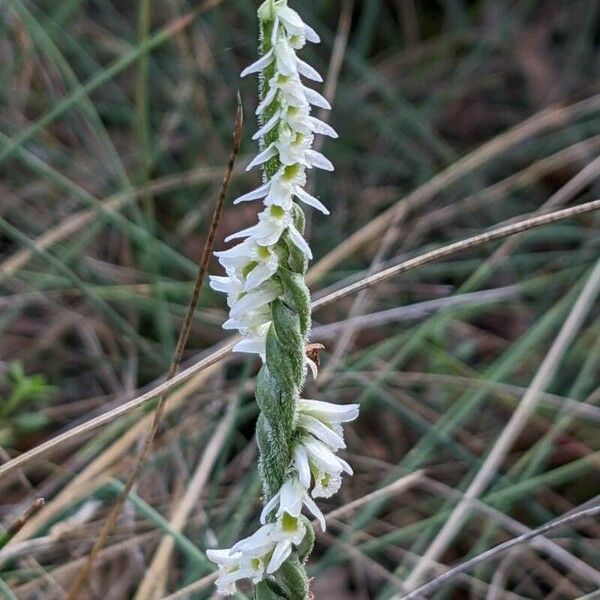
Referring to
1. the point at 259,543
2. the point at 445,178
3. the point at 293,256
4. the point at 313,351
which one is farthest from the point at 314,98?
the point at 445,178

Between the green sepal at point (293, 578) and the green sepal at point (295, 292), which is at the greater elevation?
the green sepal at point (295, 292)

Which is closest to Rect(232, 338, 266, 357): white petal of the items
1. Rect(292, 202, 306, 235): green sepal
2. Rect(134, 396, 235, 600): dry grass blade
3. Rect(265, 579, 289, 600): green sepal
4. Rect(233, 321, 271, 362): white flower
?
Rect(233, 321, 271, 362): white flower

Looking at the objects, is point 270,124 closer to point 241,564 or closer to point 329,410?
point 329,410

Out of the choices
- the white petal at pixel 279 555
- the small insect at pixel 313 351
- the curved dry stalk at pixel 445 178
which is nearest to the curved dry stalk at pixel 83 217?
the curved dry stalk at pixel 445 178

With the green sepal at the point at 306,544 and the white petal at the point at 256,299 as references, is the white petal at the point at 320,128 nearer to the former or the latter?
the white petal at the point at 256,299

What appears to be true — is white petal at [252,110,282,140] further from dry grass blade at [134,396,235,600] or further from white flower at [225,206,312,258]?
dry grass blade at [134,396,235,600]

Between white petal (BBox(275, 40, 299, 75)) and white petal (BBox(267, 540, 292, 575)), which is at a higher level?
white petal (BBox(275, 40, 299, 75))
